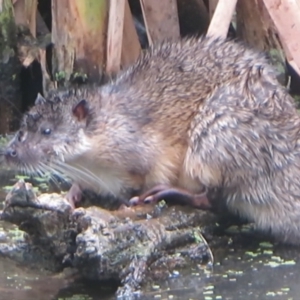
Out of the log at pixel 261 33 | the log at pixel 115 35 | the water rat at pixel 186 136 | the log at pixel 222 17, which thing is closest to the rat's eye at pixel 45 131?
the water rat at pixel 186 136

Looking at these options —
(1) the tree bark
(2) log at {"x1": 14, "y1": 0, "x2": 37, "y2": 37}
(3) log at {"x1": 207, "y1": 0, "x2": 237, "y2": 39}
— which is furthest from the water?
(2) log at {"x1": 14, "y1": 0, "x2": 37, "y2": 37}

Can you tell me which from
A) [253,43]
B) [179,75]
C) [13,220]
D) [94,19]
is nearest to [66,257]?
[13,220]

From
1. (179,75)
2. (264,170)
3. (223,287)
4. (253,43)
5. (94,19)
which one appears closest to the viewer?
(223,287)

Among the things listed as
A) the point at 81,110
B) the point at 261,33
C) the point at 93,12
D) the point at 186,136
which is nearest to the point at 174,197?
the point at 186,136

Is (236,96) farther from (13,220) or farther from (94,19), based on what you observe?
(94,19)

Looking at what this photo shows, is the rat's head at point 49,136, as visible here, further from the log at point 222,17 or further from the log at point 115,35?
the log at point 115,35

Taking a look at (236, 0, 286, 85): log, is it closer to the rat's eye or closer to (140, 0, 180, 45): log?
(140, 0, 180, 45): log

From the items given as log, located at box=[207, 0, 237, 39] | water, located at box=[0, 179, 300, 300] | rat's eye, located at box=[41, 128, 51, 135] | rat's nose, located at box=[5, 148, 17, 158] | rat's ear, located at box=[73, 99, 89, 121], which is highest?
log, located at box=[207, 0, 237, 39]
